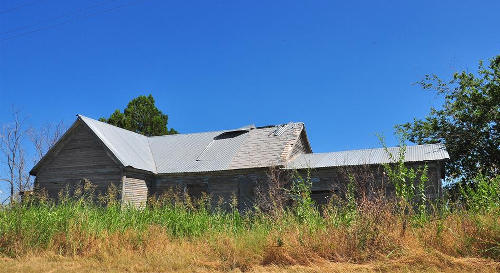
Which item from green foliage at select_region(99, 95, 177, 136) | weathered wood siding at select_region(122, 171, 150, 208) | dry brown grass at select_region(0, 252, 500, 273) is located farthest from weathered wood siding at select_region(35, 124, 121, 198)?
green foliage at select_region(99, 95, 177, 136)

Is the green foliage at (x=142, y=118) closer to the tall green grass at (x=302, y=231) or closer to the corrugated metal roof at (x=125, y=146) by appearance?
the corrugated metal roof at (x=125, y=146)

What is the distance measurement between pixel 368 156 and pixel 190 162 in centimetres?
986

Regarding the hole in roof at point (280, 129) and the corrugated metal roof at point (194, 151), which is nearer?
the corrugated metal roof at point (194, 151)

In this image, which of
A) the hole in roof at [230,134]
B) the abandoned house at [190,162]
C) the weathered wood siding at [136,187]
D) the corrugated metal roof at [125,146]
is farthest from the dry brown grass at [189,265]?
the hole in roof at [230,134]

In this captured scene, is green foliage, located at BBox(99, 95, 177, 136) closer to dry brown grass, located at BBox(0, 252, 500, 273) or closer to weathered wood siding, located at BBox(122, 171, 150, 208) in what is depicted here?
weathered wood siding, located at BBox(122, 171, 150, 208)

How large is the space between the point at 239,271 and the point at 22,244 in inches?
197

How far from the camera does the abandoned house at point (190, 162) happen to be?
1942 cm

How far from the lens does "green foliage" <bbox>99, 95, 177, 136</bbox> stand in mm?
39562

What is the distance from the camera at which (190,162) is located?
73.7 ft

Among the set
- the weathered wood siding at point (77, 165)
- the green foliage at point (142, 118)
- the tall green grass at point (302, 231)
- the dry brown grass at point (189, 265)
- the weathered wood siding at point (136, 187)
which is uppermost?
the green foliage at point (142, 118)

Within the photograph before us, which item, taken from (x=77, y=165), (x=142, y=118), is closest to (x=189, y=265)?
(x=77, y=165)

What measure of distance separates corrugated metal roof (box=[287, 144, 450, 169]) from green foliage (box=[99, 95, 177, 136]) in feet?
73.4

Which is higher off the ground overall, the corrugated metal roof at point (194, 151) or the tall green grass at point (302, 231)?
the corrugated metal roof at point (194, 151)

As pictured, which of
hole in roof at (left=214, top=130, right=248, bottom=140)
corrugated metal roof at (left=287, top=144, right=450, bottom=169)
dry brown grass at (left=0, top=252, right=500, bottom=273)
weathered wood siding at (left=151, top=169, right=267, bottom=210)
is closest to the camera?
dry brown grass at (left=0, top=252, right=500, bottom=273)
